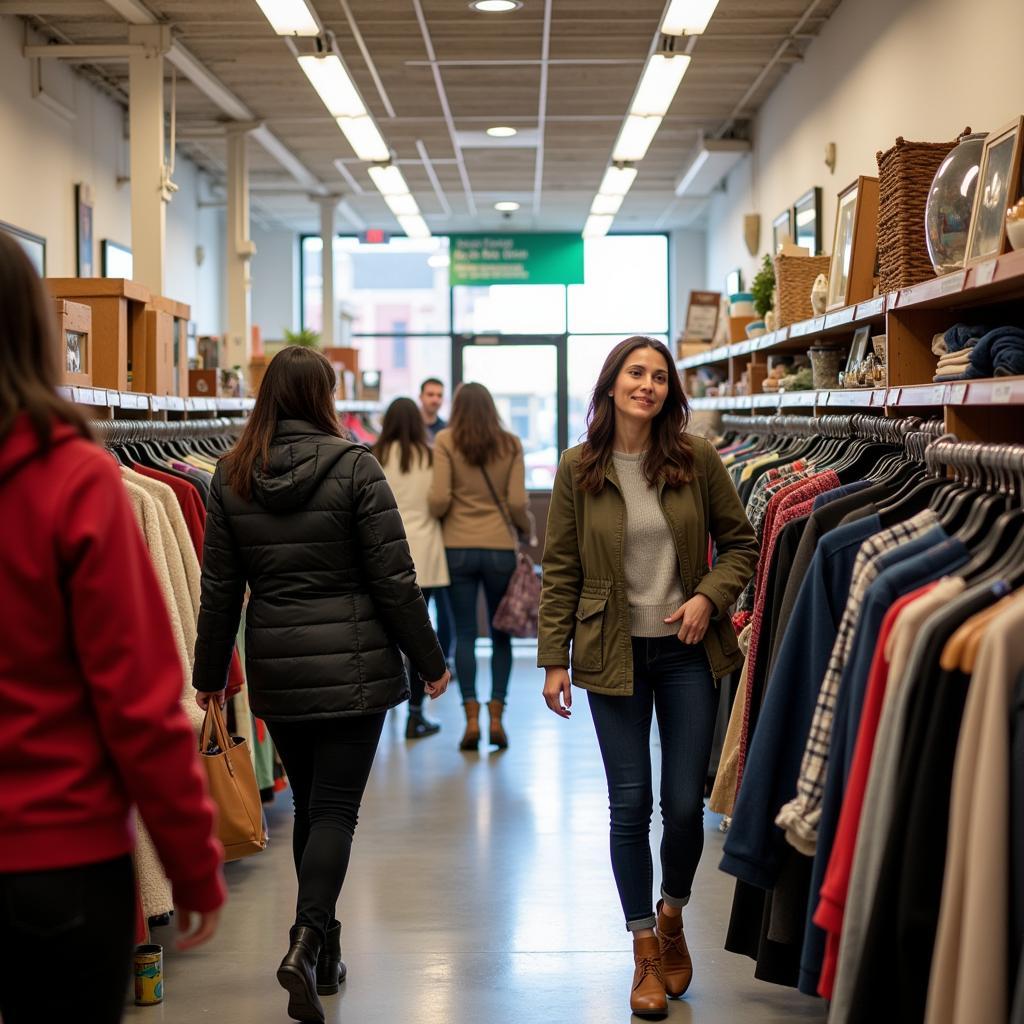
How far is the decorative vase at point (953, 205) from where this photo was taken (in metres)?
3.47

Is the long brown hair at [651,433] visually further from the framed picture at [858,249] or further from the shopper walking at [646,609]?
the framed picture at [858,249]

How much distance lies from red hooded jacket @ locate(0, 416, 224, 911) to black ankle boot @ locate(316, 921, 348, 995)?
1.99 m

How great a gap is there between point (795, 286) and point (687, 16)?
1.53m

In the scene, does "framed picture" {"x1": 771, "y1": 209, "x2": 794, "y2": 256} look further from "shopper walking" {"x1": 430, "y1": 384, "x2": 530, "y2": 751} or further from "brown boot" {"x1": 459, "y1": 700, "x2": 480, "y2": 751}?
"brown boot" {"x1": 459, "y1": 700, "x2": 480, "y2": 751}

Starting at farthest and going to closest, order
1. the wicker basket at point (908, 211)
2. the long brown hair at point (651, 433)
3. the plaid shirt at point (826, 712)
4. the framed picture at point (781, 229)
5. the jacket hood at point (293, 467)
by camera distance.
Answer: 1. the framed picture at point (781, 229)
2. the wicker basket at point (908, 211)
3. the long brown hair at point (651, 433)
4. the jacket hood at point (293, 467)
5. the plaid shirt at point (826, 712)

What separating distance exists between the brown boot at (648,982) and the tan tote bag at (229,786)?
1074 millimetres

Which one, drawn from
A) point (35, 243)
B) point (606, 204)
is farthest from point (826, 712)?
point (606, 204)

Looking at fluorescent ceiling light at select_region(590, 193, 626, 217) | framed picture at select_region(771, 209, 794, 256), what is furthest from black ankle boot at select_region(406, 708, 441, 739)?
fluorescent ceiling light at select_region(590, 193, 626, 217)

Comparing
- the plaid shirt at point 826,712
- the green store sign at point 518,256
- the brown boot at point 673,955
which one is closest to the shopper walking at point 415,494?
the brown boot at point 673,955

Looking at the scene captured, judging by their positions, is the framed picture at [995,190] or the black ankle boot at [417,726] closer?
the framed picture at [995,190]

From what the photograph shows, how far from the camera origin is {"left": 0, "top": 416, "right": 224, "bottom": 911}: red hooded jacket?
1608 mm

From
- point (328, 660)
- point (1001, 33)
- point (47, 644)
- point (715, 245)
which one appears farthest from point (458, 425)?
point (715, 245)

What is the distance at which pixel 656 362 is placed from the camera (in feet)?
11.3

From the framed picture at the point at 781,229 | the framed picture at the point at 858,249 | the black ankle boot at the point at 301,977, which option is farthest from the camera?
the framed picture at the point at 781,229
